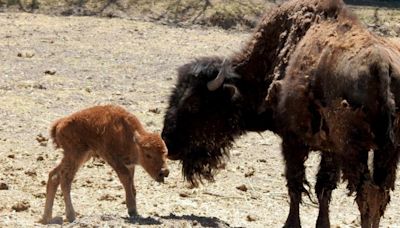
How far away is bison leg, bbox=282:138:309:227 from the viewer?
7.87 metres

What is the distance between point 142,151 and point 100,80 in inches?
345

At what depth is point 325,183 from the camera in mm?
8188

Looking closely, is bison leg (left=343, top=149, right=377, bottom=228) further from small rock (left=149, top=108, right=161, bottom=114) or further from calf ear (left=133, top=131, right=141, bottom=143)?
small rock (left=149, top=108, right=161, bottom=114)

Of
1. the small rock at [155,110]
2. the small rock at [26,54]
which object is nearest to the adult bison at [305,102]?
the small rock at [155,110]

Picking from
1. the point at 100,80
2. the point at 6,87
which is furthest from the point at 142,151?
the point at 100,80

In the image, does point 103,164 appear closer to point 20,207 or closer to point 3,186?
point 3,186

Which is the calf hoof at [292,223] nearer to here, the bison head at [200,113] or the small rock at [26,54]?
the bison head at [200,113]

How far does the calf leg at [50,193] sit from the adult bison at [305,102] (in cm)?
121

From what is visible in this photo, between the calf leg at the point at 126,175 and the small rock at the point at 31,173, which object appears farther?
the small rock at the point at 31,173

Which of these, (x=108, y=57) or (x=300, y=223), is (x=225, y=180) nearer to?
(x=300, y=223)

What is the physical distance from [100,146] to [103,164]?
2369 millimetres

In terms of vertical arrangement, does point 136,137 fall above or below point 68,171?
above

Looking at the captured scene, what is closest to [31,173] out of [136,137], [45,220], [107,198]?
[107,198]

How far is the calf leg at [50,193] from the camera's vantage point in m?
7.54
